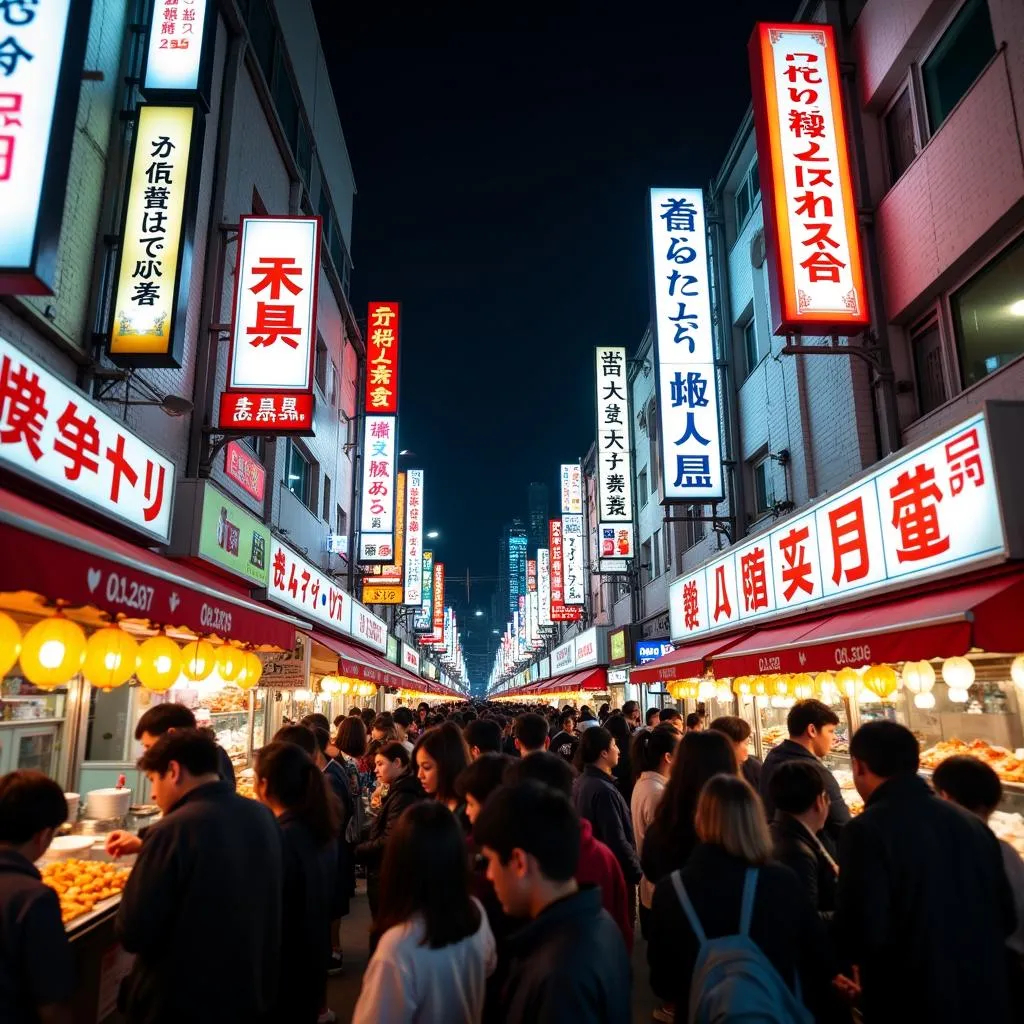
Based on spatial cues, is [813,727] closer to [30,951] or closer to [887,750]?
[887,750]

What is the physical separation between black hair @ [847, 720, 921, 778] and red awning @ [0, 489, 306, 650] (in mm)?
4311

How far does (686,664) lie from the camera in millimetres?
12922

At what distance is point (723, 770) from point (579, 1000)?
2539 millimetres

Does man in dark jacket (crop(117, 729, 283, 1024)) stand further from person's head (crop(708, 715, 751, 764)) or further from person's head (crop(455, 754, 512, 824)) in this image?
person's head (crop(708, 715, 751, 764))

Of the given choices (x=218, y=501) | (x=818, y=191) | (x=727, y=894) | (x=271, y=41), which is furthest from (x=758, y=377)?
Result: (x=727, y=894)

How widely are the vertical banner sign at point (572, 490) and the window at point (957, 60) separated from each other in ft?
88.1

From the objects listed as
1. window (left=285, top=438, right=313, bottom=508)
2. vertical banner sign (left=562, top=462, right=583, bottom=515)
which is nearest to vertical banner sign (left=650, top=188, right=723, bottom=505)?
window (left=285, top=438, right=313, bottom=508)

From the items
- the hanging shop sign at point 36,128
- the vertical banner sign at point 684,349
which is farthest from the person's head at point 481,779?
the vertical banner sign at point 684,349

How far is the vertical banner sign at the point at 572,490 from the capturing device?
36750 millimetres

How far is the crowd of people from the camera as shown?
2486 mm

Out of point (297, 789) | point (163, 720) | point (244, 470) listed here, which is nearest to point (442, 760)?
point (297, 789)

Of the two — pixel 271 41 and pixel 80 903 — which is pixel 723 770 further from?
pixel 271 41

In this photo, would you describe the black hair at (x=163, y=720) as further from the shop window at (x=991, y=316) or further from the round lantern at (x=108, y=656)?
the shop window at (x=991, y=316)

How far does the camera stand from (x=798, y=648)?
326 inches
